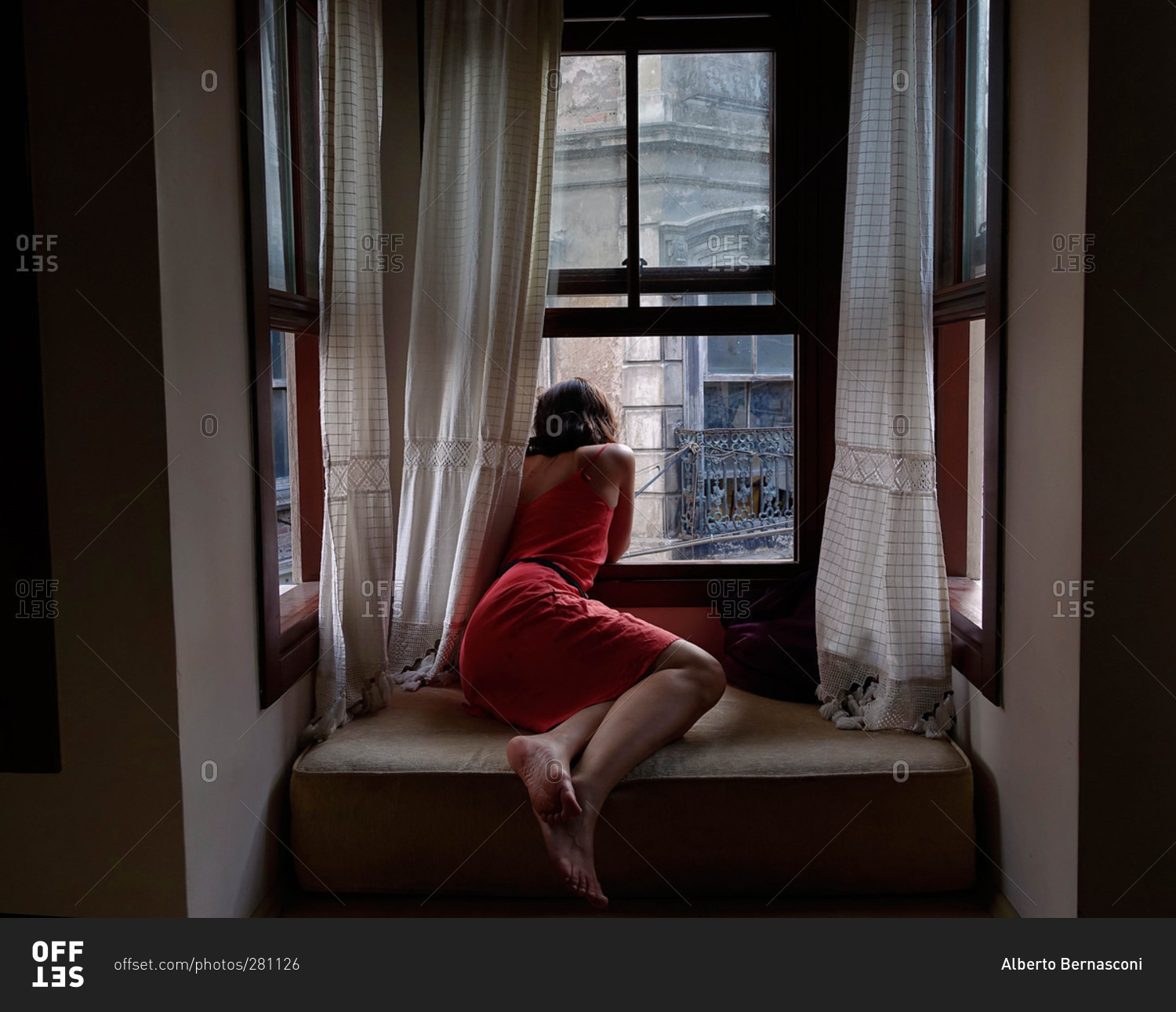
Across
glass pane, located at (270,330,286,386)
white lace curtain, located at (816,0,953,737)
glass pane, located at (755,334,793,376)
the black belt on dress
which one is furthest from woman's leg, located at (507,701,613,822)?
glass pane, located at (755,334,793,376)

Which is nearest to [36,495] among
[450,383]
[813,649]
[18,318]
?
[18,318]

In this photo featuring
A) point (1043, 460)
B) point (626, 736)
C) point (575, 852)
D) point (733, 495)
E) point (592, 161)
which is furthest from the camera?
point (733, 495)

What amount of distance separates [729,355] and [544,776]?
1750mm

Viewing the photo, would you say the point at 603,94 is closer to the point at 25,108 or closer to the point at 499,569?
the point at 499,569

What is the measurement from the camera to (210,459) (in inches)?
68.9

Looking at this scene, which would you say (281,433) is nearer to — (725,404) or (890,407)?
(890,407)

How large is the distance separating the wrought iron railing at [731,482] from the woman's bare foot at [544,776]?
1.29 m

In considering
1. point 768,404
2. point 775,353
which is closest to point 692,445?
point 768,404

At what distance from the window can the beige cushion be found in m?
0.34

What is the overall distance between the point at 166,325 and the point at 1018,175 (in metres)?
1.56

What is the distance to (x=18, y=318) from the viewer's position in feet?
5.28

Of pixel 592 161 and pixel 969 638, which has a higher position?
pixel 592 161

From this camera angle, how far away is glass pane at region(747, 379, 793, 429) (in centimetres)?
290

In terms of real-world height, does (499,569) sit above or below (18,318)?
below
